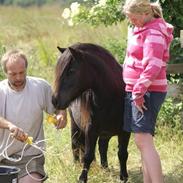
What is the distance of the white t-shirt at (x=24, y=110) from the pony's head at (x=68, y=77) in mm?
168

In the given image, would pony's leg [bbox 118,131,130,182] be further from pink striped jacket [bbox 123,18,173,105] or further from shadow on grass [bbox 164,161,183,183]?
pink striped jacket [bbox 123,18,173,105]

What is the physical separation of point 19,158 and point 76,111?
4.43 ft

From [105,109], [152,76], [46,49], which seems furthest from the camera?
[46,49]

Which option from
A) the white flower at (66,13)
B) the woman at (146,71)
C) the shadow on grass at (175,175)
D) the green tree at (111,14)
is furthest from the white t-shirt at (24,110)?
the white flower at (66,13)

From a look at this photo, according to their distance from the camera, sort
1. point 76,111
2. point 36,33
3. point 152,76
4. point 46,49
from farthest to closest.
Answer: point 36,33 → point 46,49 → point 76,111 → point 152,76

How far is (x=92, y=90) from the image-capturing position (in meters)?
5.88

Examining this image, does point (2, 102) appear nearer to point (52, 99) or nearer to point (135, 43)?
point (52, 99)

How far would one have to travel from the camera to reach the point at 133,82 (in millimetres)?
5258

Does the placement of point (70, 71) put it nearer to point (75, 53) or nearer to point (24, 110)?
point (75, 53)

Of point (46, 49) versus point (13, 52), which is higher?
point (13, 52)

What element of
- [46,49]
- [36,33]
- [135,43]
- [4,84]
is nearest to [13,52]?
[4,84]

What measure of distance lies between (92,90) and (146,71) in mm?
961

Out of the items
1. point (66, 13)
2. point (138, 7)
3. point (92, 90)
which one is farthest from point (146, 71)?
point (66, 13)

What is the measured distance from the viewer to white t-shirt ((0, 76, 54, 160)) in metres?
5.26
